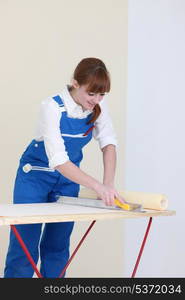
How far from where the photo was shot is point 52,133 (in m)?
2.45

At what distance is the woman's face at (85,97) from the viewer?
8.09 feet

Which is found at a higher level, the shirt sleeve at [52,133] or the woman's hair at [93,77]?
the woman's hair at [93,77]

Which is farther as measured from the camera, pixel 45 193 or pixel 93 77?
pixel 45 193

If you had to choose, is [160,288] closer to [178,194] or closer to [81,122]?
[81,122]

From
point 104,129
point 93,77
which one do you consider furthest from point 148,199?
point 93,77

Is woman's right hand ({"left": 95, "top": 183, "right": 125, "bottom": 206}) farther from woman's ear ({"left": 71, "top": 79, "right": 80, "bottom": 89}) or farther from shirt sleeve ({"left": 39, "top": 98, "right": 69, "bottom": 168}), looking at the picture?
woman's ear ({"left": 71, "top": 79, "right": 80, "bottom": 89})

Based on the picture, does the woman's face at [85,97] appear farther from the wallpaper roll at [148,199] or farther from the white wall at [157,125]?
the white wall at [157,125]

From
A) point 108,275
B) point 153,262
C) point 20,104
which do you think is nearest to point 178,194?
point 153,262

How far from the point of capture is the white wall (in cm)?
363

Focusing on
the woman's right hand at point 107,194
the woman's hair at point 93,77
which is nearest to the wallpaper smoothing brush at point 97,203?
the woman's right hand at point 107,194

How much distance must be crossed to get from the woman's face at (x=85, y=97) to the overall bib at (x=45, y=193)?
0.25 feet

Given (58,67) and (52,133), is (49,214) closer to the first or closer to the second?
(52,133)

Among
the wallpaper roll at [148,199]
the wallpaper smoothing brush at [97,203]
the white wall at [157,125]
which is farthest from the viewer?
the white wall at [157,125]

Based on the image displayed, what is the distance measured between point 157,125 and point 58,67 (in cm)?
73
